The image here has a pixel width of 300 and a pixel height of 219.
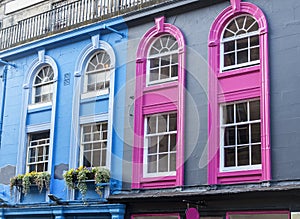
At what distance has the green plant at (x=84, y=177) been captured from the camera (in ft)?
52.3

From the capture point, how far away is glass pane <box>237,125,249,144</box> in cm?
1394

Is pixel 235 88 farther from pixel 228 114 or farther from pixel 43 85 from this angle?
pixel 43 85

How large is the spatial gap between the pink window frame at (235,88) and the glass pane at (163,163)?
4.98 ft

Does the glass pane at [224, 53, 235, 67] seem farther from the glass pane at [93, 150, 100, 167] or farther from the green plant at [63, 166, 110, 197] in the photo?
the glass pane at [93, 150, 100, 167]

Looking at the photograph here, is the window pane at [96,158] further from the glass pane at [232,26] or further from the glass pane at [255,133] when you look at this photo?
the glass pane at [232,26]

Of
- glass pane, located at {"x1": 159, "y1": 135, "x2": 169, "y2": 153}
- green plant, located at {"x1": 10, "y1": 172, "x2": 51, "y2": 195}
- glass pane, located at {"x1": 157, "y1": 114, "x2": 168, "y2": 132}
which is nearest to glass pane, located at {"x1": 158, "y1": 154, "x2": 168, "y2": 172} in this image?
glass pane, located at {"x1": 159, "y1": 135, "x2": 169, "y2": 153}

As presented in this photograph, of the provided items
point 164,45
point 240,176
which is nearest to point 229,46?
point 164,45

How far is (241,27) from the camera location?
48.4ft

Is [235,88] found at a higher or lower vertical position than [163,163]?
higher

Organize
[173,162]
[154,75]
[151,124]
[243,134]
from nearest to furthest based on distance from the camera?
[243,134], [173,162], [151,124], [154,75]

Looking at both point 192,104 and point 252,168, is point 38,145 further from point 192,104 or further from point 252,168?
point 252,168

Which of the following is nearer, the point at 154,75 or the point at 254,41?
the point at 254,41

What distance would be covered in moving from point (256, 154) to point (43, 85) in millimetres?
8335

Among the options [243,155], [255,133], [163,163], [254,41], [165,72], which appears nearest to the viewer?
[255,133]
